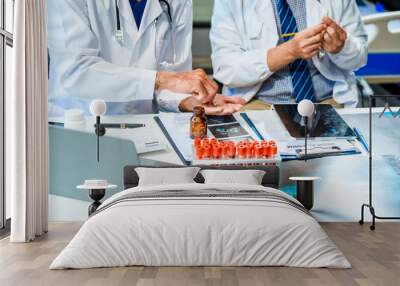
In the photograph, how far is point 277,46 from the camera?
24.1ft

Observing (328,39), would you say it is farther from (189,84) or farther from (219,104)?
(189,84)

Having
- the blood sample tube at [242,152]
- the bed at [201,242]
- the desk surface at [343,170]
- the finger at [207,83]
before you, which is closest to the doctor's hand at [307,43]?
the desk surface at [343,170]

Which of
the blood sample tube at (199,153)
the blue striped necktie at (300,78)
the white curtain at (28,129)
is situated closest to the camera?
the white curtain at (28,129)

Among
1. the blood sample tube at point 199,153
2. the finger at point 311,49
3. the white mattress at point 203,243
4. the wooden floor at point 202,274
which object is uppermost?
the finger at point 311,49

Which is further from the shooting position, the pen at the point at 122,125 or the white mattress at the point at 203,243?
the pen at the point at 122,125

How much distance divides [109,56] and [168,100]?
34.3 inches

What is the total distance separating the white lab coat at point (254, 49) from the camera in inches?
290

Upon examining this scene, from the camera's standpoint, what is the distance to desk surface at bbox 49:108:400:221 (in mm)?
7332

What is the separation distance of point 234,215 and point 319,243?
0.64 metres

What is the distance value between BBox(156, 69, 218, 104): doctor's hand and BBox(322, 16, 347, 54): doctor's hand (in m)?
1.42

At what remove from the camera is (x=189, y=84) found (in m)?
7.36

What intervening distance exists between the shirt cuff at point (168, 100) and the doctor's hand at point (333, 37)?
5.93ft

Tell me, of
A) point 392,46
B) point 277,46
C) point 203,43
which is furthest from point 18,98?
point 392,46

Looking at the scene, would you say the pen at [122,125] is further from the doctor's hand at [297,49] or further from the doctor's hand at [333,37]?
the doctor's hand at [333,37]
